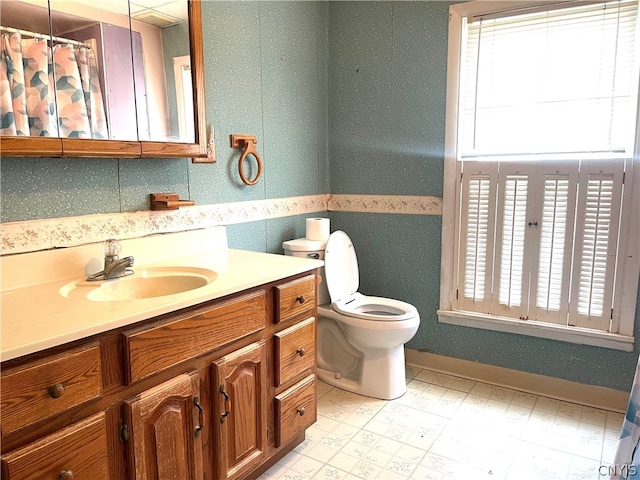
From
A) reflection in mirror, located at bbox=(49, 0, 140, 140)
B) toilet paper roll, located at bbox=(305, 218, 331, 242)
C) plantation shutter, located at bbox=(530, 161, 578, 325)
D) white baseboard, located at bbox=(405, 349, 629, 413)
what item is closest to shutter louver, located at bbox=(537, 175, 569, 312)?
plantation shutter, located at bbox=(530, 161, 578, 325)

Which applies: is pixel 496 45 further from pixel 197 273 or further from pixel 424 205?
pixel 197 273

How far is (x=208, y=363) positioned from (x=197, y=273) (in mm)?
378

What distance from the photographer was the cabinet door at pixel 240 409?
145cm

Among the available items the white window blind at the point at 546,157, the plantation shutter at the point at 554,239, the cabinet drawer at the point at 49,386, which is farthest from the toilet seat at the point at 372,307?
the cabinet drawer at the point at 49,386

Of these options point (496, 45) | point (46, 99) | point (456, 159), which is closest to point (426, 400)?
point (456, 159)

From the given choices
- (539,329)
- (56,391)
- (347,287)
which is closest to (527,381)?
(539,329)

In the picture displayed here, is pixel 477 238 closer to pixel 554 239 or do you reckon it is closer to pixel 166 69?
pixel 554 239

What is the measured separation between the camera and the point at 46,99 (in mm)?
1410

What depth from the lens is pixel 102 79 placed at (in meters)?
1.55

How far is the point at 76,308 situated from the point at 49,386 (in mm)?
243

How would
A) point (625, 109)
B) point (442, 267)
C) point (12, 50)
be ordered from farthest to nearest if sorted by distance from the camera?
point (442, 267)
point (625, 109)
point (12, 50)

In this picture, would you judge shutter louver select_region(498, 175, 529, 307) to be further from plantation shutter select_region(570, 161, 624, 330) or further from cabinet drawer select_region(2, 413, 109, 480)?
cabinet drawer select_region(2, 413, 109, 480)

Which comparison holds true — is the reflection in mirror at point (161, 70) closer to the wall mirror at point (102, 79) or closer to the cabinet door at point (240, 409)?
the wall mirror at point (102, 79)

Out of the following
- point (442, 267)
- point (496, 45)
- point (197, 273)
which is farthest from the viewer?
point (442, 267)
